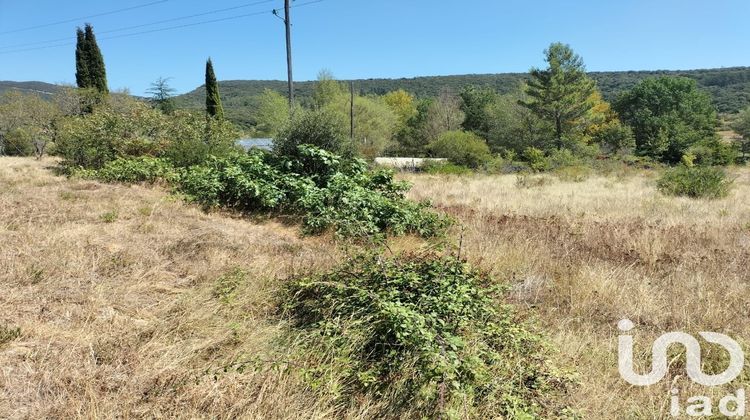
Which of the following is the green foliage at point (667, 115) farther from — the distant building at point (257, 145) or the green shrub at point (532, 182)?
the distant building at point (257, 145)

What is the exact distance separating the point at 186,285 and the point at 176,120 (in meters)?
10.9

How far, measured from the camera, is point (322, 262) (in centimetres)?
461

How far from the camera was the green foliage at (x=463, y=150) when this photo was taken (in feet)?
93.2

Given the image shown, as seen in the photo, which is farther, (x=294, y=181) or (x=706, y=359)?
(x=294, y=181)

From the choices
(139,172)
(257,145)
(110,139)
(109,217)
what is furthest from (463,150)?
(109,217)

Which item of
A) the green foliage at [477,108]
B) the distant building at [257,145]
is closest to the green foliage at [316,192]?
the distant building at [257,145]

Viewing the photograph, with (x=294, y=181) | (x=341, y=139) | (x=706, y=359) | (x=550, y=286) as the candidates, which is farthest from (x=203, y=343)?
(x=341, y=139)

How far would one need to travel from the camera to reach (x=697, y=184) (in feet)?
38.1

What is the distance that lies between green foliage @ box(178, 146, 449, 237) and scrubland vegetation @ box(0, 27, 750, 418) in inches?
1.8

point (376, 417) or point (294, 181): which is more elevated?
point (294, 181)

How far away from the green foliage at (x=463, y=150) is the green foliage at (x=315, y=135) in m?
19.8

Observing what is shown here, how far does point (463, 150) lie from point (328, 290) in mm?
26942

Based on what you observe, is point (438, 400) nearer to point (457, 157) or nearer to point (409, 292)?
point (409, 292)

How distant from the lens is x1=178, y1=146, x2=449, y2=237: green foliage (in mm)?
6723
